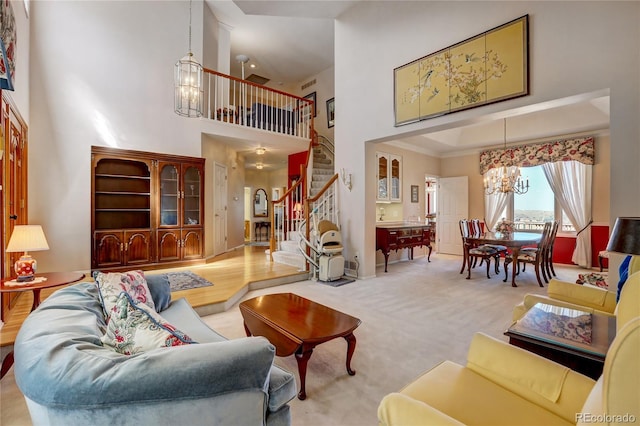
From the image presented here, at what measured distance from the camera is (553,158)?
6160 mm

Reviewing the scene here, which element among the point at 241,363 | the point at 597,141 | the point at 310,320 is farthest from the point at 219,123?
the point at 597,141

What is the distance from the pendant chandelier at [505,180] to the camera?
5867 millimetres

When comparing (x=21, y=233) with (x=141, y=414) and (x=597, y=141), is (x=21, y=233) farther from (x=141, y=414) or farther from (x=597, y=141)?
(x=597, y=141)

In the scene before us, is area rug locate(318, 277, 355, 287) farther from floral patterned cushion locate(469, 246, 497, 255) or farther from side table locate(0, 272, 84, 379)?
side table locate(0, 272, 84, 379)

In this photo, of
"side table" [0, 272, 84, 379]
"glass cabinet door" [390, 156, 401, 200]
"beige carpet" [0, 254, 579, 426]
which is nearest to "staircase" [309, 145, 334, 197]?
"glass cabinet door" [390, 156, 401, 200]

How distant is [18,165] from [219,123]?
323 centimetres

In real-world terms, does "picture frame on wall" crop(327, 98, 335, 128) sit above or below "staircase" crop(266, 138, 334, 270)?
above

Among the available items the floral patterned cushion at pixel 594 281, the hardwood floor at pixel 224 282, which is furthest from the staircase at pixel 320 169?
the floral patterned cushion at pixel 594 281

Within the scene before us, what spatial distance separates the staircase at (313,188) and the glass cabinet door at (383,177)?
4.58ft

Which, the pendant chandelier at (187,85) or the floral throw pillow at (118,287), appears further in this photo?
the pendant chandelier at (187,85)

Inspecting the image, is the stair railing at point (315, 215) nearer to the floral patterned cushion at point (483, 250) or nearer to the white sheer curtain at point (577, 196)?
the floral patterned cushion at point (483, 250)

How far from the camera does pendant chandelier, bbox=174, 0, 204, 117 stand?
13.0ft

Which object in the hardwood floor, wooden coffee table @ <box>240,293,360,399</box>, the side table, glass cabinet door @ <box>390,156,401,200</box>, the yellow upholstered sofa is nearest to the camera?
the yellow upholstered sofa

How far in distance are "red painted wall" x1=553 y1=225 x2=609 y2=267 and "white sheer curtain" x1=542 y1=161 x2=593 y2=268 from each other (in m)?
0.08
